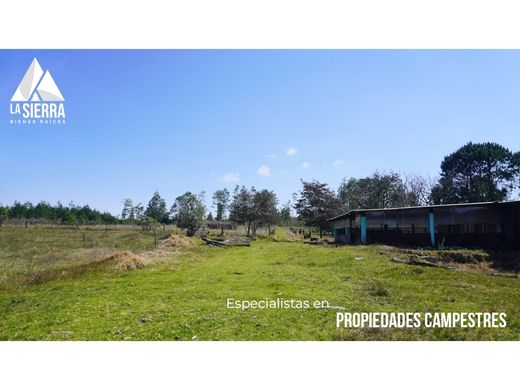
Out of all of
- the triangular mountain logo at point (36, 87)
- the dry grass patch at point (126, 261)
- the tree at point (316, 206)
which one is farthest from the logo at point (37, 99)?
the tree at point (316, 206)

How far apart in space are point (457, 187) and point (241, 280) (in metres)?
26.2

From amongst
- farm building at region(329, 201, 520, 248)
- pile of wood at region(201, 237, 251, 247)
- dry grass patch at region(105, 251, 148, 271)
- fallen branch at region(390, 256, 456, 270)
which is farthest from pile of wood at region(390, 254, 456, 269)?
pile of wood at region(201, 237, 251, 247)

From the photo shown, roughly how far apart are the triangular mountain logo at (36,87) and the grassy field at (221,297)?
5.07 m

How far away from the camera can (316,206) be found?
32.6 m

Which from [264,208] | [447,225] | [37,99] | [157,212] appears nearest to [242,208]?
[264,208]

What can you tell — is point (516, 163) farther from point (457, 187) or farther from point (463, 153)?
point (457, 187)

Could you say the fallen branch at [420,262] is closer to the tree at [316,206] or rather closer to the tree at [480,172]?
the tree at [480,172]

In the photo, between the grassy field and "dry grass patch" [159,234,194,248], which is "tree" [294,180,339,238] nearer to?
"dry grass patch" [159,234,194,248]

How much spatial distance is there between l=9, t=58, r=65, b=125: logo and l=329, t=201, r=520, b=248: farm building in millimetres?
19354

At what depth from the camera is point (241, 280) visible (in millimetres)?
9922

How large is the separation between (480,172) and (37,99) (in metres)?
29.6

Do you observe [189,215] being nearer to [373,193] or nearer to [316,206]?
[316,206]

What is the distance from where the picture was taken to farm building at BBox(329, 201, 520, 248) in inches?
669

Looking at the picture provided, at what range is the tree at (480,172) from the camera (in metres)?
21.4
